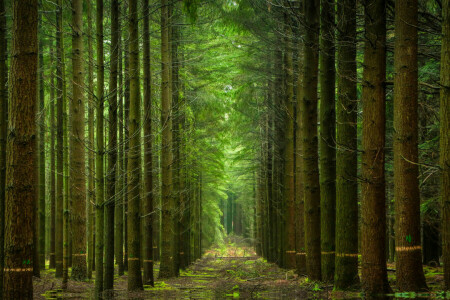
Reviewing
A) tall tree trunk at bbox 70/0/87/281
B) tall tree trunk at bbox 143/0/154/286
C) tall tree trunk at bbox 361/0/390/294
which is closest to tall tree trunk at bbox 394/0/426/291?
tall tree trunk at bbox 361/0/390/294

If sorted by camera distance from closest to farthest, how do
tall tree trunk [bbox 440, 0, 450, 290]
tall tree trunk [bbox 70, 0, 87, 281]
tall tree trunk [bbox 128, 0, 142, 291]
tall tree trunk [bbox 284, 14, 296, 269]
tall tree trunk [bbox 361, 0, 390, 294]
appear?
tall tree trunk [bbox 440, 0, 450, 290], tall tree trunk [bbox 361, 0, 390, 294], tall tree trunk [bbox 128, 0, 142, 291], tall tree trunk [bbox 70, 0, 87, 281], tall tree trunk [bbox 284, 14, 296, 269]

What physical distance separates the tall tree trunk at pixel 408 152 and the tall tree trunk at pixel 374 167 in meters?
0.40

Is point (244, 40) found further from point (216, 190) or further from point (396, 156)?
point (216, 190)

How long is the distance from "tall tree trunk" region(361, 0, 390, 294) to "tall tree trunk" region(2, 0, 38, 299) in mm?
5418

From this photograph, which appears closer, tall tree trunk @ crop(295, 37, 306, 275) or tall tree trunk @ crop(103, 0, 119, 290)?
tall tree trunk @ crop(103, 0, 119, 290)

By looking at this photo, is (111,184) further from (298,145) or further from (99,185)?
(298,145)

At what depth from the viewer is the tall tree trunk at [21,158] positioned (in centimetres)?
563

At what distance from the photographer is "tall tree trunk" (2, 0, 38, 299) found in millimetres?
5629

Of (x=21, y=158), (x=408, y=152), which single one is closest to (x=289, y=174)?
(x=408, y=152)

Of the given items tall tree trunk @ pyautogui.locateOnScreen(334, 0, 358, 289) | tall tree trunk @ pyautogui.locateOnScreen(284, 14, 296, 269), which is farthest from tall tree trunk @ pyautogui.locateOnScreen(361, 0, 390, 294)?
tall tree trunk @ pyautogui.locateOnScreen(284, 14, 296, 269)

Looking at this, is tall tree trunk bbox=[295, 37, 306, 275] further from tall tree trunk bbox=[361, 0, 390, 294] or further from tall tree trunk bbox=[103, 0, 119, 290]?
tall tree trunk bbox=[103, 0, 119, 290]

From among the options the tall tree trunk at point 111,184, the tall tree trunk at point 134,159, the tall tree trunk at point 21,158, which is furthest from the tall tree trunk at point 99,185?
the tall tree trunk at point 21,158

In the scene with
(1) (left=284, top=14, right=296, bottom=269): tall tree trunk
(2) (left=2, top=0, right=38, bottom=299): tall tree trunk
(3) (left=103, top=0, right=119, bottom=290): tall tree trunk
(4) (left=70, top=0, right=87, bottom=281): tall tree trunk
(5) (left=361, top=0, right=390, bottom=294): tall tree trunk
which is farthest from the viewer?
(1) (left=284, top=14, right=296, bottom=269): tall tree trunk

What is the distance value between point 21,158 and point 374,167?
18.7 ft
